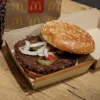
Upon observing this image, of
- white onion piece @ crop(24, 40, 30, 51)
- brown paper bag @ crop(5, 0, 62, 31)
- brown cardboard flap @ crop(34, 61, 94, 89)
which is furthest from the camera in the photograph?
brown paper bag @ crop(5, 0, 62, 31)

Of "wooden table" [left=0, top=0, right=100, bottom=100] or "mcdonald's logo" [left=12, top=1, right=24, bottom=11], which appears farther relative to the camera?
"mcdonald's logo" [left=12, top=1, right=24, bottom=11]

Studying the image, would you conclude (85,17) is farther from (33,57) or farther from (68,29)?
(33,57)

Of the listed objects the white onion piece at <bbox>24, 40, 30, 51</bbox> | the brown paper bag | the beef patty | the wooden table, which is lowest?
the wooden table

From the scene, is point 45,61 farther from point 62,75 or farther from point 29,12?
point 29,12

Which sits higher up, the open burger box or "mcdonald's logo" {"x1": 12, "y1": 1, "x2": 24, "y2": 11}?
"mcdonald's logo" {"x1": 12, "y1": 1, "x2": 24, "y2": 11}

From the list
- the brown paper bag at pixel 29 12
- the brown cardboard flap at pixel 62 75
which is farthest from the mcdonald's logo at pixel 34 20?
the brown cardboard flap at pixel 62 75

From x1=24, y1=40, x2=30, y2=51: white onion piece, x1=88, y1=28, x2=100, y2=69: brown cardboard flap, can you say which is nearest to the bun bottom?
x1=24, y1=40, x2=30, y2=51: white onion piece

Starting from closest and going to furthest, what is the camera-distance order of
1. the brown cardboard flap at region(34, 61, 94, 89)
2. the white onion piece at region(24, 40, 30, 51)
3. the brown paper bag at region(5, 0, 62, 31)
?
the brown cardboard flap at region(34, 61, 94, 89)
the white onion piece at region(24, 40, 30, 51)
the brown paper bag at region(5, 0, 62, 31)

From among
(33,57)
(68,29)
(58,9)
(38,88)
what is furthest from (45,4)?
(38,88)

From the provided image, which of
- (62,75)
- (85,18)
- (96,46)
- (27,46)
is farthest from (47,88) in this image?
(85,18)

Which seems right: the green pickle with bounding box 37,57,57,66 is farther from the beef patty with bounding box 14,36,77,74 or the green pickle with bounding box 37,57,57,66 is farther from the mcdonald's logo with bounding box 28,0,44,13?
the mcdonald's logo with bounding box 28,0,44,13
